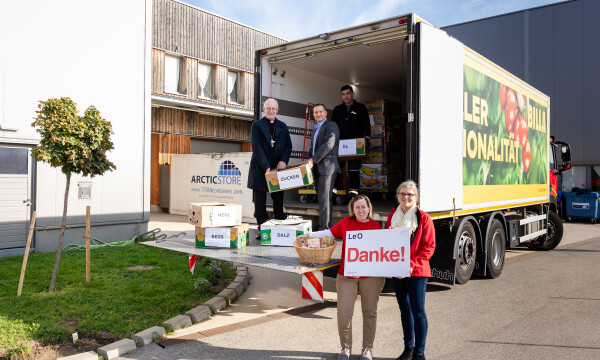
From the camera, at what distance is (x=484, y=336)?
4707 millimetres

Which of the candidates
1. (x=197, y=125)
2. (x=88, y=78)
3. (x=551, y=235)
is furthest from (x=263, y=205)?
(x=197, y=125)

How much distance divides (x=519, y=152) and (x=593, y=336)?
460 centimetres

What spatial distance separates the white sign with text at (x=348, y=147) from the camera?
770 cm

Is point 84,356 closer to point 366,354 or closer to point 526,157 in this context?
point 366,354

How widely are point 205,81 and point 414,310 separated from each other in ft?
58.9

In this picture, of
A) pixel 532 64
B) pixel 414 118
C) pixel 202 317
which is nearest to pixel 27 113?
pixel 202 317

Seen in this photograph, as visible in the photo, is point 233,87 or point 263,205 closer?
point 263,205

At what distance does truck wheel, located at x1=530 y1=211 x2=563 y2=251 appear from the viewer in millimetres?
10781

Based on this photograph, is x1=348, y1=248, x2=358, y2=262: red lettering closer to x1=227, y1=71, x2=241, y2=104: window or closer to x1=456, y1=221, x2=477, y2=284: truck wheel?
x1=456, y1=221, x2=477, y2=284: truck wheel

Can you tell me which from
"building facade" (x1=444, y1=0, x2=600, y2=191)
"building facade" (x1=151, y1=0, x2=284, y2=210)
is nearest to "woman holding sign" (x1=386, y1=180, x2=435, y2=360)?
"building facade" (x1=151, y1=0, x2=284, y2=210)

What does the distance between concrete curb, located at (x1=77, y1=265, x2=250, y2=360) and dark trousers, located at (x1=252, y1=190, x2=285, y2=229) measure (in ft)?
3.21

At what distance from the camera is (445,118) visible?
6.05 m

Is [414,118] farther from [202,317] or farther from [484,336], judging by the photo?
[202,317]

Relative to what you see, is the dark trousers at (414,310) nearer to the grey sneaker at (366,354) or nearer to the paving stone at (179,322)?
the grey sneaker at (366,354)
